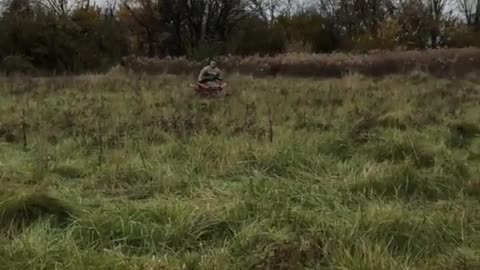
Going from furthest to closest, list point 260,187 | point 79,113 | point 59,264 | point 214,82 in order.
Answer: point 214,82
point 79,113
point 260,187
point 59,264

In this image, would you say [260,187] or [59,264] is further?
[260,187]

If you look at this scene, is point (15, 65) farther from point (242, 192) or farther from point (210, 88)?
point (242, 192)

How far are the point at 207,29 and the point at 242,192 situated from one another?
43.1m

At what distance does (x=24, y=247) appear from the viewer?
375 cm

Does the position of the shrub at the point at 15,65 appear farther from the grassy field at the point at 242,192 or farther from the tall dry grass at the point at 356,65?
the grassy field at the point at 242,192

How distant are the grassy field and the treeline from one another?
23.0 m

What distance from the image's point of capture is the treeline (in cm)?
3303

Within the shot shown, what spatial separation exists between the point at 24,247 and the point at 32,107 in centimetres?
886

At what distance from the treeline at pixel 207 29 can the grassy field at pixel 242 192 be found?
23049mm

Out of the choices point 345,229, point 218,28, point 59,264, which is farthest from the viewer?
point 218,28

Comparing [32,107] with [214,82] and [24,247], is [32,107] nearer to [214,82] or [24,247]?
[214,82]

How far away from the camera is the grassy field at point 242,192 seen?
3738 mm

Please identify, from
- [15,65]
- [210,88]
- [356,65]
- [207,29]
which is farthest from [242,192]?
[207,29]

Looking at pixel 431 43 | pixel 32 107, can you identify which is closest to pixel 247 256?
pixel 32 107
